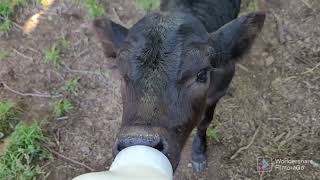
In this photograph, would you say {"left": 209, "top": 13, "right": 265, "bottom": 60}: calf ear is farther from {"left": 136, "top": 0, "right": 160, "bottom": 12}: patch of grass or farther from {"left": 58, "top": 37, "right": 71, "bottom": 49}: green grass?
{"left": 58, "top": 37, "right": 71, "bottom": 49}: green grass

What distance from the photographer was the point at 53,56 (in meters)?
5.76

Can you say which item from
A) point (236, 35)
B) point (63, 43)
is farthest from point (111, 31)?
point (63, 43)

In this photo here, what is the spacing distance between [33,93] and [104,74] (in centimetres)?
82

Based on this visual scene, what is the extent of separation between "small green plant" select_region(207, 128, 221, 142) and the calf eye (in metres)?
1.55

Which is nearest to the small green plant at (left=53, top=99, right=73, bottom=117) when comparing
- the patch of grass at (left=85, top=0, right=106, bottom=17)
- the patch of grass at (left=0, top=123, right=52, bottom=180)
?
the patch of grass at (left=0, top=123, right=52, bottom=180)

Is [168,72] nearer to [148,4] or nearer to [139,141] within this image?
[139,141]

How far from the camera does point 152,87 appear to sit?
3416 millimetres

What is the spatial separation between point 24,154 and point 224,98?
85.9 inches

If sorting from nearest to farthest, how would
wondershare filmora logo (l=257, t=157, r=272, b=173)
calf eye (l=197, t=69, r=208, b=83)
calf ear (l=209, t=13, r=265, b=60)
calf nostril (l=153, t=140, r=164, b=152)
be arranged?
1. calf nostril (l=153, t=140, r=164, b=152)
2. calf eye (l=197, t=69, r=208, b=83)
3. calf ear (l=209, t=13, r=265, b=60)
4. wondershare filmora logo (l=257, t=157, r=272, b=173)

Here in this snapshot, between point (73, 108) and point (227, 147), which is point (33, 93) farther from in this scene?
point (227, 147)

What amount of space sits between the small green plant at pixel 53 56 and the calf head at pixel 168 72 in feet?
6.47

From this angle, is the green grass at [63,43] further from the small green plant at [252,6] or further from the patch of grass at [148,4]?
the small green plant at [252,6]

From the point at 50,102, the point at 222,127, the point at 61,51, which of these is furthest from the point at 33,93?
the point at 222,127

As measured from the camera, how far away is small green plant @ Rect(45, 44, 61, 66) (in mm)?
5758
